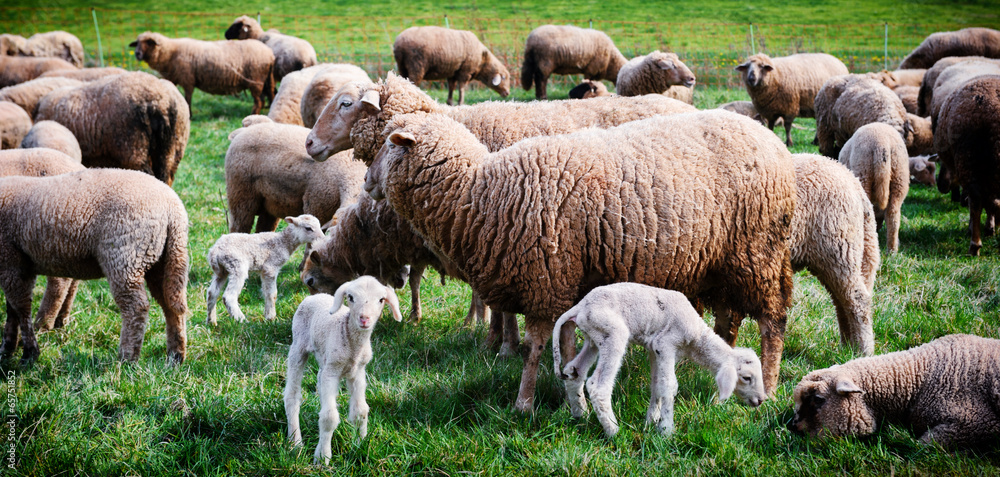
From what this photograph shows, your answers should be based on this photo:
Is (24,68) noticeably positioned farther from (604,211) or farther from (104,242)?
(604,211)

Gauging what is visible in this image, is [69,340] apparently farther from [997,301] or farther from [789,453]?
[997,301]

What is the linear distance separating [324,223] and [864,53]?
19283 millimetres

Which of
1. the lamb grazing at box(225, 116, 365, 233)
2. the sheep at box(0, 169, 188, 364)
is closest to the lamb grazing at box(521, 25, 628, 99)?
the lamb grazing at box(225, 116, 365, 233)

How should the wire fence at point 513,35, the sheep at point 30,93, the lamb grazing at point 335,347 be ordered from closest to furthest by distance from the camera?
the lamb grazing at point 335,347
the sheep at point 30,93
the wire fence at point 513,35

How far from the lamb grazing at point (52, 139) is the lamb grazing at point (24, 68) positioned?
290 inches

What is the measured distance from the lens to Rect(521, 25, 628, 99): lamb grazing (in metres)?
17.0

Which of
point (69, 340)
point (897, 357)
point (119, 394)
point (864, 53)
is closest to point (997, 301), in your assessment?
point (897, 357)

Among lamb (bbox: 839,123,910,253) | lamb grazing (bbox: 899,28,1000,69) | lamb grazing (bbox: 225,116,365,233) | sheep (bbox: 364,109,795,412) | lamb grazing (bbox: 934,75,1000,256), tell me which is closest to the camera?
sheep (bbox: 364,109,795,412)

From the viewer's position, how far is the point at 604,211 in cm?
414

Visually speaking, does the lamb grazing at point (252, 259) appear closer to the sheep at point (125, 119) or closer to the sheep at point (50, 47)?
the sheep at point (125, 119)

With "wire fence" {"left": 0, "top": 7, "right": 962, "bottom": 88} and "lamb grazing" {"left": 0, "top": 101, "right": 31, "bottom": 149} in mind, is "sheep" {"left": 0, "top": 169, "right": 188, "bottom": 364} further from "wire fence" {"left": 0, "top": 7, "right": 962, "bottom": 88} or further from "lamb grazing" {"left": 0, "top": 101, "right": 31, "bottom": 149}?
"wire fence" {"left": 0, "top": 7, "right": 962, "bottom": 88}

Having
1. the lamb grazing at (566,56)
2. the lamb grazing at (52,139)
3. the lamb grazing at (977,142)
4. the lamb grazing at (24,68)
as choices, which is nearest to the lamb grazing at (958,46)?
the lamb grazing at (566,56)

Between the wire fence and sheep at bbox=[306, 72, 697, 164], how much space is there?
1307cm

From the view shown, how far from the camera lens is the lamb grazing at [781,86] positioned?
13508 millimetres
